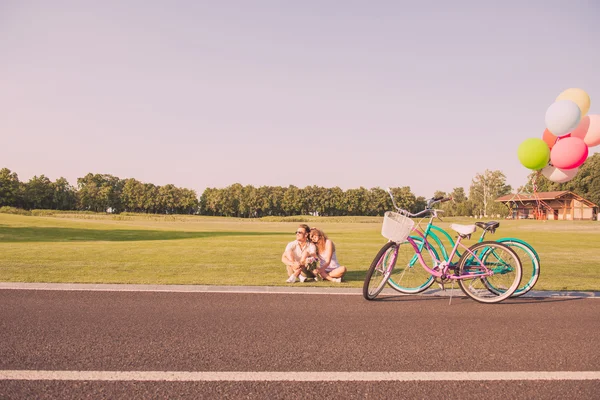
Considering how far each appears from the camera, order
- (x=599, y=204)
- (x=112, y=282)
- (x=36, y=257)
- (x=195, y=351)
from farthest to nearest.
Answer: (x=599, y=204), (x=36, y=257), (x=112, y=282), (x=195, y=351)

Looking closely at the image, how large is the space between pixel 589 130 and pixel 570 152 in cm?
77

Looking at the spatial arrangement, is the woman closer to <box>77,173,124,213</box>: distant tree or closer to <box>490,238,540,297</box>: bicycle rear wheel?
<box>490,238,540,297</box>: bicycle rear wheel

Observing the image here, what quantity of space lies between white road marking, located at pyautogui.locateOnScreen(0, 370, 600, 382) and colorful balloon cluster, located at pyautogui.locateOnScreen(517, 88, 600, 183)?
19.7 ft

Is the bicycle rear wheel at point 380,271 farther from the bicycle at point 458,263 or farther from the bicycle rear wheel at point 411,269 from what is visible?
the bicycle rear wheel at point 411,269

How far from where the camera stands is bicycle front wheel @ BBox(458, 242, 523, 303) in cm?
645

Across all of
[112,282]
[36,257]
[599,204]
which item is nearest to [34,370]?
[112,282]

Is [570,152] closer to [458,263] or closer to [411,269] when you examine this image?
[458,263]

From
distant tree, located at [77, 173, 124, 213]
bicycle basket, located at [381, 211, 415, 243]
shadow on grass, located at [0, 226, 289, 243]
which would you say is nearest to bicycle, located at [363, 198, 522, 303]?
bicycle basket, located at [381, 211, 415, 243]

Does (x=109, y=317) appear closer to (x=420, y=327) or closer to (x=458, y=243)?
(x=420, y=327)

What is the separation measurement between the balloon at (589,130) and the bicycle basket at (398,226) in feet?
16.4

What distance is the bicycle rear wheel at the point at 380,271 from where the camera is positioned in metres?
6.55

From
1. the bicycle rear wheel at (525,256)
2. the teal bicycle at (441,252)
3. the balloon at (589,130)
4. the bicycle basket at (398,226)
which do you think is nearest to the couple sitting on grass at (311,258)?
the teal bicycle at (441,252)

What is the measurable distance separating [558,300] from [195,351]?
5976mm

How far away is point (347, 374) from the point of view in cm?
345
